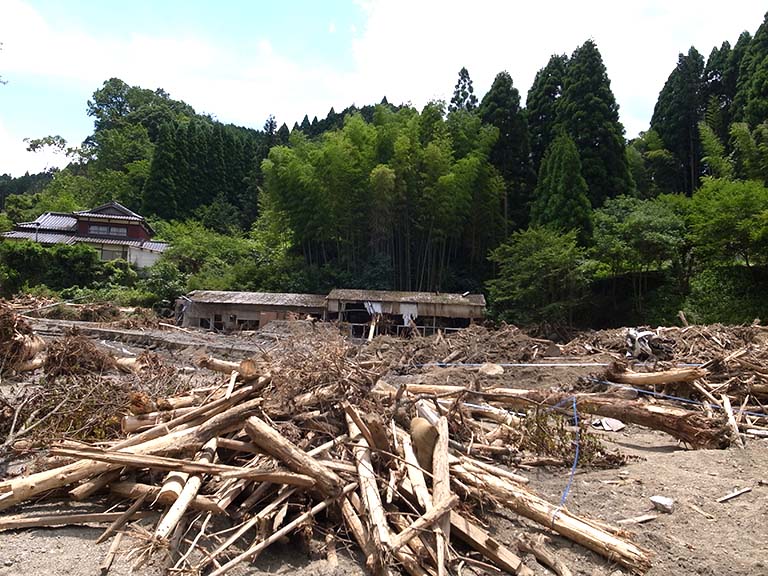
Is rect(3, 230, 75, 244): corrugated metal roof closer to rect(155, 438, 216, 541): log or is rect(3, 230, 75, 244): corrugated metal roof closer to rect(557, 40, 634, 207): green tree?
rect(557, 40, 634, 207): green tree

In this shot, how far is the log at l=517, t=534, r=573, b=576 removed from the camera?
11.6ft

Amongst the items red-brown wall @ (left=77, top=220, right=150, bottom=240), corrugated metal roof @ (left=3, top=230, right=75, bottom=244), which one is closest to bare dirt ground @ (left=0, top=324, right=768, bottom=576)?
red-brown wall @ (left=77, top=220, right=150, bottom=240)

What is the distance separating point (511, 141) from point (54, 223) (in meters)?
30.3

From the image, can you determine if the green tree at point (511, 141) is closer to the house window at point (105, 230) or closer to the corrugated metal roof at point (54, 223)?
the house window at point (105, 230)

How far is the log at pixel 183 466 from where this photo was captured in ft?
11.5

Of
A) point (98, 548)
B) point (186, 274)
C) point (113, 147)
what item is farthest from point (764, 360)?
point (113, 147)

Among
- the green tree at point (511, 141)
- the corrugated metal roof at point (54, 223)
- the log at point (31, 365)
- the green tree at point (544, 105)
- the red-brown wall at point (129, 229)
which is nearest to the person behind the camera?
the log at point (31, 365)

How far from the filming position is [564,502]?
4.50 metres

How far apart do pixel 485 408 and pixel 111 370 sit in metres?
5.89

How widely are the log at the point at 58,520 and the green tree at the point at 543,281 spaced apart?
17907mm

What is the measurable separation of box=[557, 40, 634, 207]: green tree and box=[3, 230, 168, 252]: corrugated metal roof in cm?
2535

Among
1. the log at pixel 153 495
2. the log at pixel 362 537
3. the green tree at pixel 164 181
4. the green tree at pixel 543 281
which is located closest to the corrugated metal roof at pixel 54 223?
the green tree at pixel 164 181

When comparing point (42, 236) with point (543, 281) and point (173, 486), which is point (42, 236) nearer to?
Answer: point (543, 281)

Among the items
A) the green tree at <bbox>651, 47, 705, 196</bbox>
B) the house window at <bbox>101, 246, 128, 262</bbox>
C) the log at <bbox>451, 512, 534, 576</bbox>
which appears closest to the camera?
the log at <bbox>451, 512, 534, 576</bbox>
